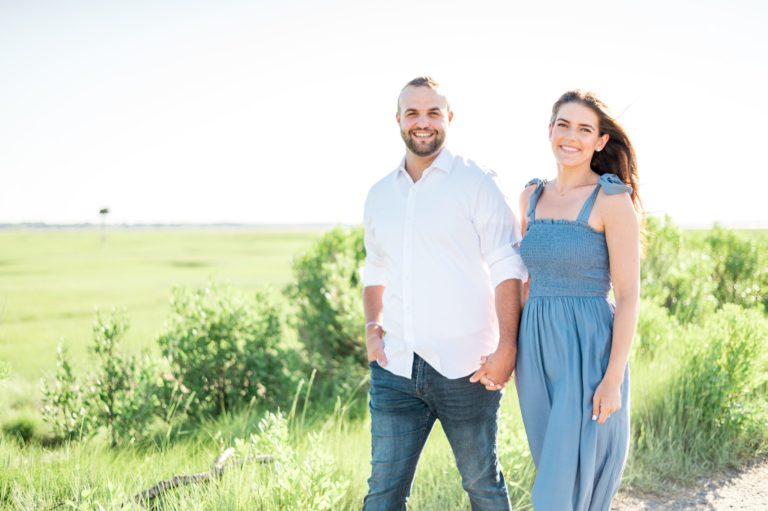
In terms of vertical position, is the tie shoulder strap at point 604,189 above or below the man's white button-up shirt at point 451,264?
above

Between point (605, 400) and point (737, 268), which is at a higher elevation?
point (737, 268)

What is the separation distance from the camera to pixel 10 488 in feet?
12.7

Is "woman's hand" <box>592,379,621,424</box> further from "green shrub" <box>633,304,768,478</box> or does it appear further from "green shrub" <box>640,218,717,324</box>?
"green shrub" <box>640,218,717,324</box>

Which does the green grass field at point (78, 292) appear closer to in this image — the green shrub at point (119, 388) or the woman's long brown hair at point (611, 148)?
the green shrub at point (119, 388)

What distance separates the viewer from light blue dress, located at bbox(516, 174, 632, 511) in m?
2.66

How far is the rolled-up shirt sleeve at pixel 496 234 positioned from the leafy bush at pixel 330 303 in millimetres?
4207

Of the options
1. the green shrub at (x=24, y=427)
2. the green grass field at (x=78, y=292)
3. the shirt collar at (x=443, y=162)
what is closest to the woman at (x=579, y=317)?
the shirt collar at (x=443, y=162)

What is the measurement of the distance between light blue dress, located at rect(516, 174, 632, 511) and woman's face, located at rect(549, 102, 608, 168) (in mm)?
150

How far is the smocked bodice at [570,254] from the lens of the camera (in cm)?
274

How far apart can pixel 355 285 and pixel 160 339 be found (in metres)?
2.26

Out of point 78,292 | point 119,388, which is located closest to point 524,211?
point 119,388

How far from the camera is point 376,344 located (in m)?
3.05

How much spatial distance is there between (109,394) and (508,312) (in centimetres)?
416

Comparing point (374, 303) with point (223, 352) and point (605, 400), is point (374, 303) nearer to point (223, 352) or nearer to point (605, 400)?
point (605, 400)
